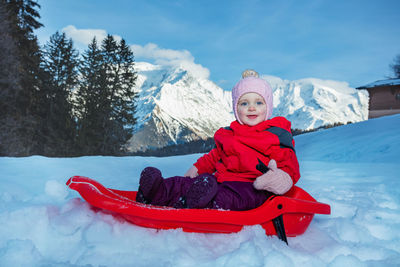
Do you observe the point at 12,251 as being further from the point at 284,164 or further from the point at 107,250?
the point at 284,164

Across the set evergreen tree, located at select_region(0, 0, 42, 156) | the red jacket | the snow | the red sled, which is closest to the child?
the red jacket

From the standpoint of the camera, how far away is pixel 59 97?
18.4 m

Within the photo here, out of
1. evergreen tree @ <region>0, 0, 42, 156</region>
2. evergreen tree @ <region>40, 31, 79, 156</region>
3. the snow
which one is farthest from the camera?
evergreen tree @ <region>40, 31, 79, 156</region>

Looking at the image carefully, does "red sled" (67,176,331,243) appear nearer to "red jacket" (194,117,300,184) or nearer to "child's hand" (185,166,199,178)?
"red jacket" (194,117,300,184)

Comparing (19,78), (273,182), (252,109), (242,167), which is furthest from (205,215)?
(19,78)

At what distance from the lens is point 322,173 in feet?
13.9

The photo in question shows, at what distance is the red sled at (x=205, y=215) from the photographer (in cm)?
148

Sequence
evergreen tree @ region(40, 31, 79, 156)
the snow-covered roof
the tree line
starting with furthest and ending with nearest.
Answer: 1. the snow-covered roof
2. evergreen tree @ region(40, 31, 79, 156)
3. the tree line

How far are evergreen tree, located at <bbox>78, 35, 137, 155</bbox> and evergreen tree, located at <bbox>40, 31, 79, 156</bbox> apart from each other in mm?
782

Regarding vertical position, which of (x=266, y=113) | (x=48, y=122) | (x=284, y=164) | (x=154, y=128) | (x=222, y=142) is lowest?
(x=284, y=164)

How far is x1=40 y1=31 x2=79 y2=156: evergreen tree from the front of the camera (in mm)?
17625

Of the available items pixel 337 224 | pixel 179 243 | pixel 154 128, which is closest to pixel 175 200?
pixel 179 243

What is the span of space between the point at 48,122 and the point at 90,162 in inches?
619

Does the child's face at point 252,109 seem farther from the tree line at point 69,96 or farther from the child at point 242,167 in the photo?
the tree line at point 69,96
